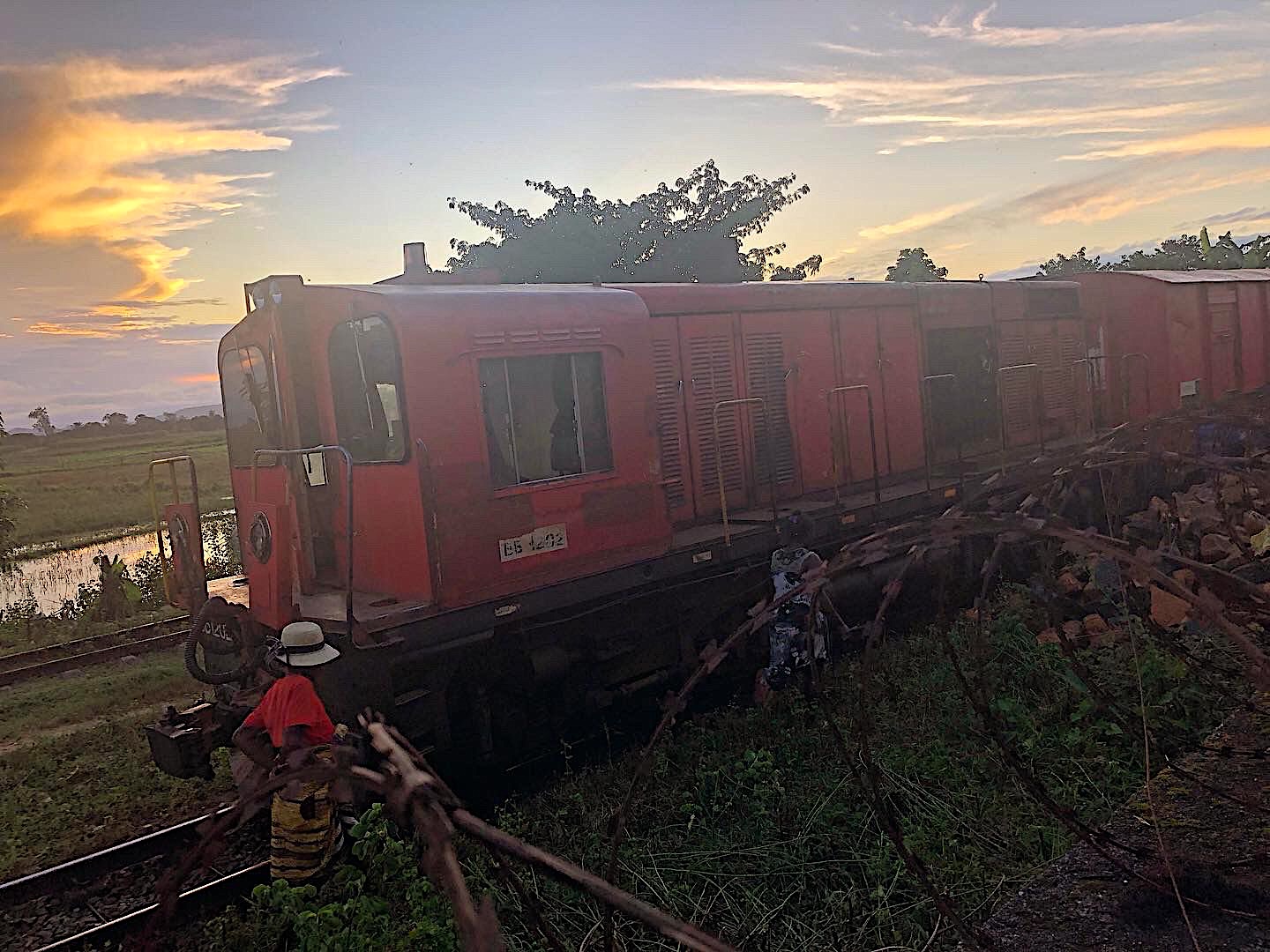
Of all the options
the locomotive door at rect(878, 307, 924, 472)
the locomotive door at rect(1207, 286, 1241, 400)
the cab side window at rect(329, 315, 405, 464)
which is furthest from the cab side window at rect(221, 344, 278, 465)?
the locomotive door at rect(1207, 286, 1241, 400)

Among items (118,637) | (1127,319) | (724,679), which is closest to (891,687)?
(724,679)

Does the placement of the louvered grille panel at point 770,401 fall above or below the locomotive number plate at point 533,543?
above

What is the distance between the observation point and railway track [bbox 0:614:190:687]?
10.8 meters

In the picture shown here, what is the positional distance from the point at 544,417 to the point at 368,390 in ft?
3.77

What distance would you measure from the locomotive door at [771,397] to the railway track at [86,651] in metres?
7.09

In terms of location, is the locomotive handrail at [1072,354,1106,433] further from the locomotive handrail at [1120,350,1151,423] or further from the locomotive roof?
the locomotive roof

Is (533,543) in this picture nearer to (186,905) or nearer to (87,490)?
(186,905)

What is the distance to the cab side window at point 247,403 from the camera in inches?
265

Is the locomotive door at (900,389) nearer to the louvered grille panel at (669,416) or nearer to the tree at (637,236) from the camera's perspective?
the louvered grille panel at (669,416)

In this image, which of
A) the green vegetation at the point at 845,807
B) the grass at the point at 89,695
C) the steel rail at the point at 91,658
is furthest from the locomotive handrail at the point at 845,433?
the steel rail at the point at 91,658

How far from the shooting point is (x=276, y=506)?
5.96 m

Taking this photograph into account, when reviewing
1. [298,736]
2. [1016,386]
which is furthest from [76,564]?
[1016,386]

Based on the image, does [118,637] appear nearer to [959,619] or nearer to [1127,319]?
[959,619]

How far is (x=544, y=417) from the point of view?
638 cm
